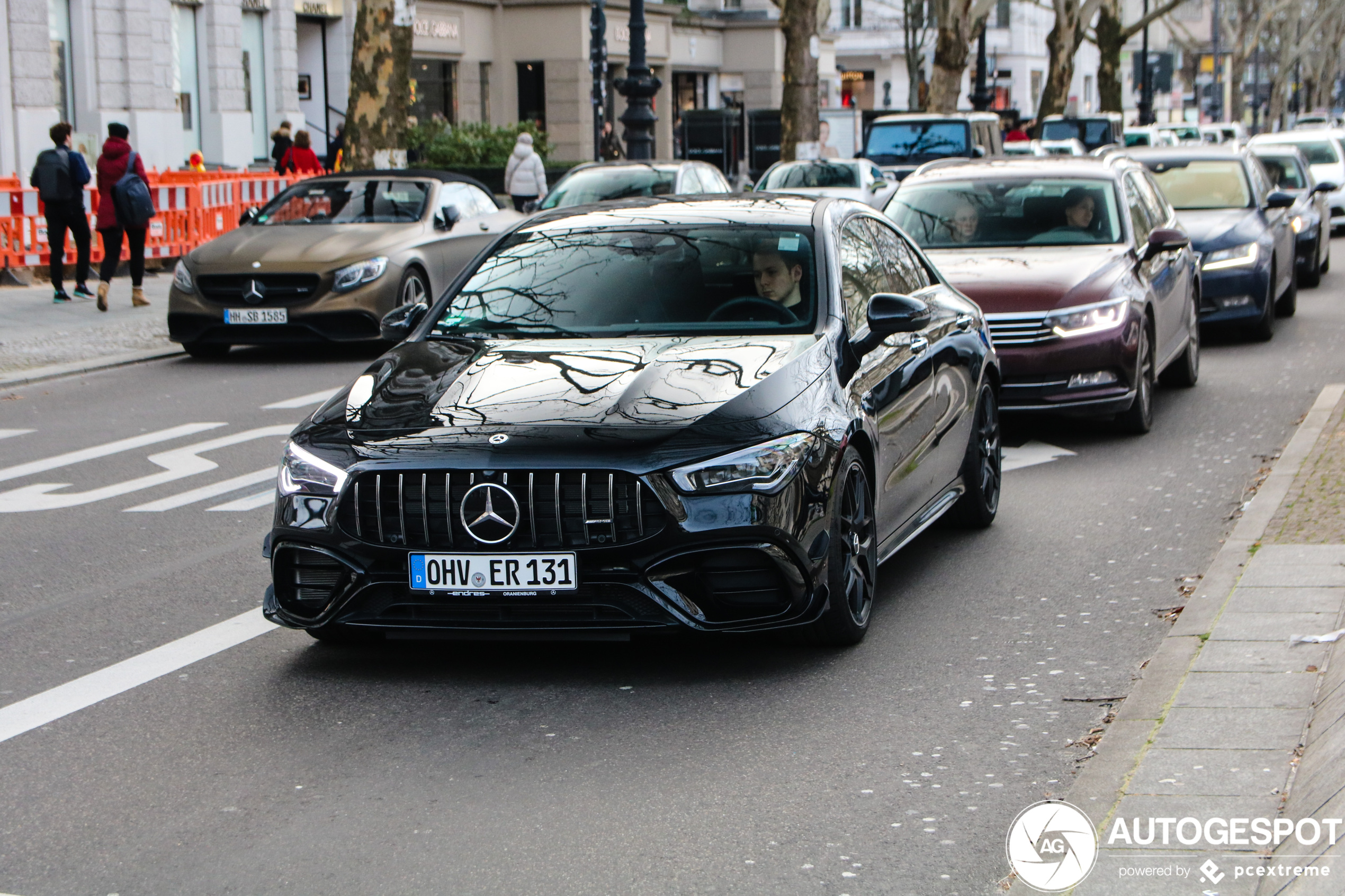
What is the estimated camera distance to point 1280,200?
51.5 ft

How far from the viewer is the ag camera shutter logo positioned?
418 cm

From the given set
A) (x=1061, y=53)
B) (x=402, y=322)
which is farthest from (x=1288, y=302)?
(x=1061, y=53)

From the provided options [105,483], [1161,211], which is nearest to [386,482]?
[105,483]

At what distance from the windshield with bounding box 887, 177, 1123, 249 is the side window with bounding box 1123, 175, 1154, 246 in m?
0.20

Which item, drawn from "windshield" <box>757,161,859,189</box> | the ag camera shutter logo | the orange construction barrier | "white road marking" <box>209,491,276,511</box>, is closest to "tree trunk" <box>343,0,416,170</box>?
the orange construction barrier

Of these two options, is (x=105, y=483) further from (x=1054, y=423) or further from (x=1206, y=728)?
(x=1206, y=728)

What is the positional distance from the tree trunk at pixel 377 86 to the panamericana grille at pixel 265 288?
6.76m

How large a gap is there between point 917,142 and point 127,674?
26.9 metres

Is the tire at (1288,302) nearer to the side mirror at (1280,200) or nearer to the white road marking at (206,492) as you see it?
the side mirror at (1280,200)

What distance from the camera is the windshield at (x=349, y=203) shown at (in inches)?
661

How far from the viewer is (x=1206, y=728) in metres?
5.08

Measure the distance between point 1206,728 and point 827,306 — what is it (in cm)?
233

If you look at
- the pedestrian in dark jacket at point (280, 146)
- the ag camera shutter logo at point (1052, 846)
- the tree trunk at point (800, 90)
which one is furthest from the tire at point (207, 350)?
the tree trunk at point (800, 90)

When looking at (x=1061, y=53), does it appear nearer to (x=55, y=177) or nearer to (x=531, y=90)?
(x=531, y=90)
